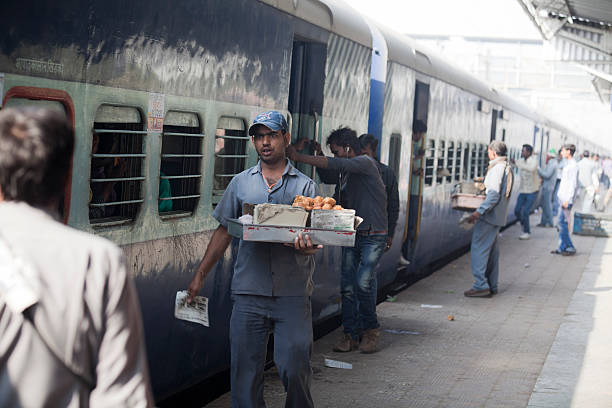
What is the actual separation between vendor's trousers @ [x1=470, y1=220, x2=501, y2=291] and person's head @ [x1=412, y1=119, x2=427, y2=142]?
1.36m

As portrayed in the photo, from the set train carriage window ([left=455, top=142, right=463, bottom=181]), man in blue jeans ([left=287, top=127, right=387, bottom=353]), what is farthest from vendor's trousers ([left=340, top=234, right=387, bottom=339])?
train carriage window ([left=455, top=142, right=463, bottom=181])

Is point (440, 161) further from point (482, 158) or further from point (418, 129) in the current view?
point (482, 158)

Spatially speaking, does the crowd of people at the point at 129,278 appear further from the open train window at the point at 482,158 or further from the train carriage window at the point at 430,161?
the open train window at the point at 482,158

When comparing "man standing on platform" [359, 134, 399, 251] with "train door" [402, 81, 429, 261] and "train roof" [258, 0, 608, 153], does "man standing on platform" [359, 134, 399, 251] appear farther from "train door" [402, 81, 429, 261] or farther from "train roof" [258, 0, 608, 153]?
"train door" [402, 81, 429, 261]

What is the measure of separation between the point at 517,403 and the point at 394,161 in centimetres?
451

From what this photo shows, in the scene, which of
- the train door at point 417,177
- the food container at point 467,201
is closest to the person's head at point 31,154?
the train door at point 417,177

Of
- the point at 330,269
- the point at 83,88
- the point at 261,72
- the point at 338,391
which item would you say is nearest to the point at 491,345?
the point at 330,269

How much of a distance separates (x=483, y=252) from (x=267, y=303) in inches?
281

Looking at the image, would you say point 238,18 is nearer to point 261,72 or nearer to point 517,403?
point 261,72

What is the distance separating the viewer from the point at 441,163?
44.9 ft

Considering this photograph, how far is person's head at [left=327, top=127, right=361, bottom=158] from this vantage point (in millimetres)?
7785

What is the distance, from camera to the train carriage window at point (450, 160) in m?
14.1

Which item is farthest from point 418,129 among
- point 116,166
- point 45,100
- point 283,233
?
point 45,100

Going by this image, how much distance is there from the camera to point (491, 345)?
8773 millimetres
